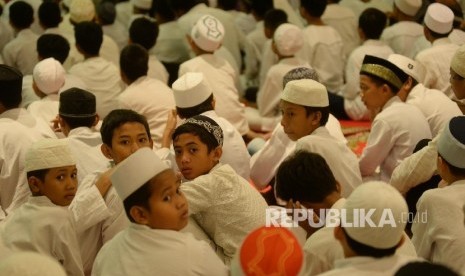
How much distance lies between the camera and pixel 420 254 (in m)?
3.38

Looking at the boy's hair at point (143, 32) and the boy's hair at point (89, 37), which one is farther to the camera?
the boy's hair at point (143, 32)

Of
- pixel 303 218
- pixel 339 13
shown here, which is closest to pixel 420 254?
pixel 303 218

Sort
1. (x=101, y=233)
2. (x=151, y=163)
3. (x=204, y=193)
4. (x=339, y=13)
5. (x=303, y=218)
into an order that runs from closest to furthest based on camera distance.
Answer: (x=151, y=163) → (x=303, y=218) → (x=204, y=193) → (x=101, y=233) → (x=339, y=13)

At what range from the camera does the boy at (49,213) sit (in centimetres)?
323

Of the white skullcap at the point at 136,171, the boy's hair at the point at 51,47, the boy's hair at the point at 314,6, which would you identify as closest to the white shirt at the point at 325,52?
the boy's hair at the point at 314,6

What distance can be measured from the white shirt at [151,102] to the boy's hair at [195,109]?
792 millimetres

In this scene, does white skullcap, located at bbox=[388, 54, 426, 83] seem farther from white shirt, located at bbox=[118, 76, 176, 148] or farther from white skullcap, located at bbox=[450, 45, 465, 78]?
white shirt, located at bbox=[118, 76, 176, 148]

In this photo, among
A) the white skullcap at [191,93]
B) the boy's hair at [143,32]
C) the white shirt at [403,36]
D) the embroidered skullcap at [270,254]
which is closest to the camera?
the embroidered skullcap at [270,254]

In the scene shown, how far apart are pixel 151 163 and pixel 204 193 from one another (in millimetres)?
488

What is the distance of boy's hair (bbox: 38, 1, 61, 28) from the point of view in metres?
6.94

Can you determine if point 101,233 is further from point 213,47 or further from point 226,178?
point 213,47

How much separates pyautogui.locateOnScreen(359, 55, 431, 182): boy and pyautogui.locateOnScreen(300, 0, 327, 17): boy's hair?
2.42 meters

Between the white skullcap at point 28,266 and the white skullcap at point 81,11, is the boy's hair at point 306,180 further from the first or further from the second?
the white skullcap at point 81,11

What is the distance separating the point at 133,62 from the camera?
5.47 metres
